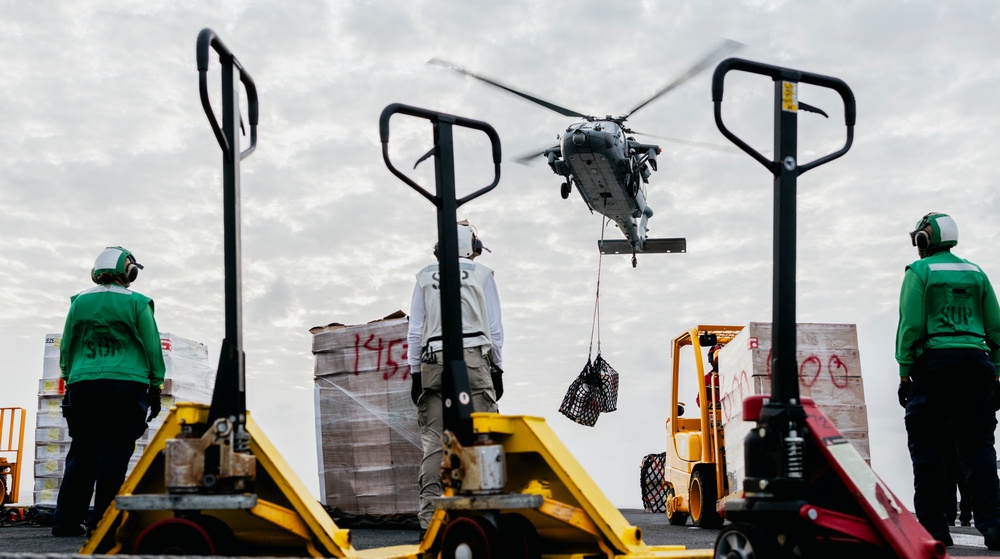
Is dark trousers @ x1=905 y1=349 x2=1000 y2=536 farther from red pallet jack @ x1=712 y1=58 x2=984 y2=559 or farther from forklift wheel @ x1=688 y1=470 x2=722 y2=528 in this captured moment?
forklift wheel @ x1=688 y1=470 x2=722 y2=528

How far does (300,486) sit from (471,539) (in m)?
0.71

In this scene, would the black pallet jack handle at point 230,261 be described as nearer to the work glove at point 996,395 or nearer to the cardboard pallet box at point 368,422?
the cardboard pallet box at point 368,422

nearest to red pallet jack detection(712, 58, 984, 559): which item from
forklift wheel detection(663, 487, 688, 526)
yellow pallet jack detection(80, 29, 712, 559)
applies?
yellow pallet jack detection(80, 29, 712, 559)

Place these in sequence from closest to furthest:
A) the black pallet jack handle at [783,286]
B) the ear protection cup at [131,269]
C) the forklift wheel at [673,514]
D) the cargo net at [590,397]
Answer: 1. the black pallet jack handle at [783,286]
2. the ear protection cup at [131,269]
3. the forklift wheel at [673,514]
4. the cargo net at [590,397]

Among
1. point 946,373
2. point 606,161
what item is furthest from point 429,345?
point 606,161

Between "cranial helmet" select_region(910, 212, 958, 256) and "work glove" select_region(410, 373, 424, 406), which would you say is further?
"cranial helmet" select_region(910, 212, 958, 256)

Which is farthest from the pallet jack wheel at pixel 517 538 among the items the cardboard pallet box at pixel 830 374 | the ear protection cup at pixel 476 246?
the cardboard pallet box at pixel 830 374

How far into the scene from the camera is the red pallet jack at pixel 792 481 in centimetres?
341

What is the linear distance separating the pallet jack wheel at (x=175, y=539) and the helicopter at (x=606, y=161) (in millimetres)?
16763

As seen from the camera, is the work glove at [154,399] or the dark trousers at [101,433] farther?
the work glove at [154,399]

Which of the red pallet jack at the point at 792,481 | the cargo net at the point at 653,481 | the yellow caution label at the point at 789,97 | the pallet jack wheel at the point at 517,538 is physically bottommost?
the cargo net at the point at 653,481

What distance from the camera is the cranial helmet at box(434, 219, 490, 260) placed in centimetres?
A: 584

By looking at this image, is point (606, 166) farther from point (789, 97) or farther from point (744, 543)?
point (744, 543)

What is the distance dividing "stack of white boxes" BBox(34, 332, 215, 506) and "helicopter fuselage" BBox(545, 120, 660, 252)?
12309 millimetres
